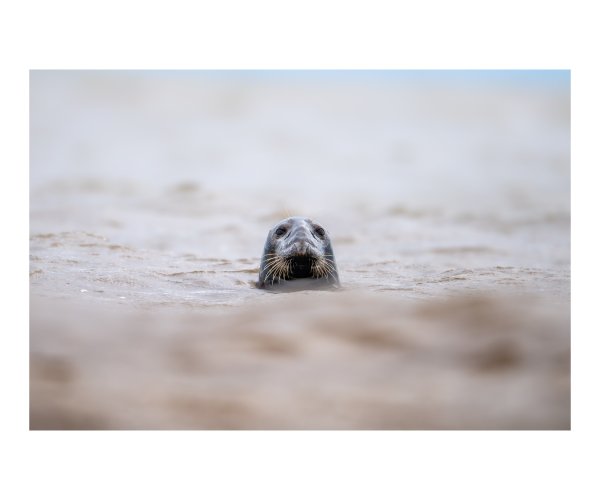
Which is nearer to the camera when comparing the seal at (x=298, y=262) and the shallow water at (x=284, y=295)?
the shallow water at (x=284, y=295)

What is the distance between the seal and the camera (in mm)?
5598

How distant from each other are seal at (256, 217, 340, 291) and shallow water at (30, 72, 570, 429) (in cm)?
24

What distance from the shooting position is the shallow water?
336 cm

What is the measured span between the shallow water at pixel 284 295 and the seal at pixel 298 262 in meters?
0.24

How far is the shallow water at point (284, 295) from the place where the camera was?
11.0 ft

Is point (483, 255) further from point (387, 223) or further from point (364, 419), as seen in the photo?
point (364, 419)

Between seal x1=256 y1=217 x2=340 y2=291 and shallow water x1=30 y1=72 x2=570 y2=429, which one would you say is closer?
shallow water x1=30 y1=72 x2=570 y2=429

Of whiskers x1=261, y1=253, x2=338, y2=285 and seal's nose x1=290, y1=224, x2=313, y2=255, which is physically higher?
seal's nose x1=290, y1=224, x2=313, y2=255

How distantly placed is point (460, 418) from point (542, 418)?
0.35 metres

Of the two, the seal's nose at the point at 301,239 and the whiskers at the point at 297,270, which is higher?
the seal's nose at the point at 301,239

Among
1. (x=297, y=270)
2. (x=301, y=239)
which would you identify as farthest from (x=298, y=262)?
(x=301, y=239)

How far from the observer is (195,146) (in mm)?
12438

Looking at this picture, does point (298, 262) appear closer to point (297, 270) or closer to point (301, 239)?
point (297, 270)
